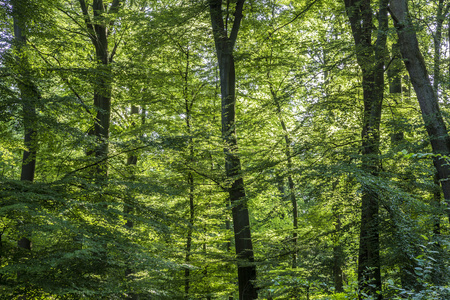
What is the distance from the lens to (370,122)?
664 centimetres

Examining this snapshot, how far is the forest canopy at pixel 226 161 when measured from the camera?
16.8 feet

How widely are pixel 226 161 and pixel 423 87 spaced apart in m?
4.15

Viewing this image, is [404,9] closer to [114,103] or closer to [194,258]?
[194,258]

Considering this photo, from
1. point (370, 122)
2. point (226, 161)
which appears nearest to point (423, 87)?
point (370, 122)

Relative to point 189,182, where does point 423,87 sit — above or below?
above

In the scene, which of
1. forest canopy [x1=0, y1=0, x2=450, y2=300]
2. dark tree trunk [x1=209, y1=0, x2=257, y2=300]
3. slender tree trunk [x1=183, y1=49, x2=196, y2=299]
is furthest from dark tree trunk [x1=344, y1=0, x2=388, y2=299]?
slender tree trunk [x1=183, y1=49, x2=196, y2=299]

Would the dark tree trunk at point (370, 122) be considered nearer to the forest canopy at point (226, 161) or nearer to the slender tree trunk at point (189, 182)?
the forest canopy at point (226, 161)

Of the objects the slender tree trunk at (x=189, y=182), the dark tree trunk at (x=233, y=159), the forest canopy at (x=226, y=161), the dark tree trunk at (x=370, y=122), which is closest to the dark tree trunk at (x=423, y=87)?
the forest canopy at (x=226, y=161)

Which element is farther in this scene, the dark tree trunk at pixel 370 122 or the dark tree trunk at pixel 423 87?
the dark tree trunk at pixel 370 122

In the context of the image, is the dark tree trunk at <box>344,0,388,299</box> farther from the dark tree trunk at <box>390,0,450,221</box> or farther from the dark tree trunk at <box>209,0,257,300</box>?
the dark tree trunk at <box>209,0,257,300</box>

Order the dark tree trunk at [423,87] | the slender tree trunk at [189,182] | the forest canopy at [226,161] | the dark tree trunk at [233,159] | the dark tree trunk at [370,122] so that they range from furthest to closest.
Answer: the slender tree trunk at [189,182], the dark tree trunk at [233,159], the dark tree trunk at [370,122], the dark tree trunk at [423,87], the forest canopy at [226,161]

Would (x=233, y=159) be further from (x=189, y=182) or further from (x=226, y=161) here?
(x=189, y=182)

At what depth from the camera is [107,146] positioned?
23.7ft

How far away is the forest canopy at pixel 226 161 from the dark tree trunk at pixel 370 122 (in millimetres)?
43
